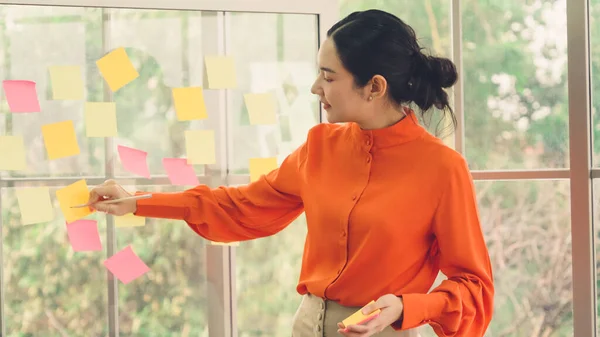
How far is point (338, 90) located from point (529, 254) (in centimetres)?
103

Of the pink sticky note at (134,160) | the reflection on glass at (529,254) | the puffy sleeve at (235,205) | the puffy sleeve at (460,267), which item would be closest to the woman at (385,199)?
the puffy sleeve at (460,267)

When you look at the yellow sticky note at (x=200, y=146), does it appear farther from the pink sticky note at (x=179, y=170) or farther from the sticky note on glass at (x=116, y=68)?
the sticky note on glass at (x=116, y=68)

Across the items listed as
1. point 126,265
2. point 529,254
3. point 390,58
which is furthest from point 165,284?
point 529,254

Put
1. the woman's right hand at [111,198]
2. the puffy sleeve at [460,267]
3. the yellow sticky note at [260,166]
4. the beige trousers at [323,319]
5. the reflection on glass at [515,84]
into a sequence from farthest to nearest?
1. the reflection on glass at [515,84]
2. the yellow sticky note at [260,166]
3. the woman's right hand at [111,198]
4. the beige trousers at [323,319]
5. the puffy sleeve at [460,267]

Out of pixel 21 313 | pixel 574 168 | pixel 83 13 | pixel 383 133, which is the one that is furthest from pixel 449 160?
pixel 21 313

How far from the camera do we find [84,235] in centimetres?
192

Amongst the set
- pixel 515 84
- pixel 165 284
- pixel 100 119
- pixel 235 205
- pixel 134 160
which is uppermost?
pixel 515 84

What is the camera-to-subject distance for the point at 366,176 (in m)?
1.57

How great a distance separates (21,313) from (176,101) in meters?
0.67

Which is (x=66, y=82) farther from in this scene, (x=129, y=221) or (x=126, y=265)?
(x=126, y=265)

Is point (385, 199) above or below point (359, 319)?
above

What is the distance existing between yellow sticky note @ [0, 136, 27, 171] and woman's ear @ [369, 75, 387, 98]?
908 millimetres

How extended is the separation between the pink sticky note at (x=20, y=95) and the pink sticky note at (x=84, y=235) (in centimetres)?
31

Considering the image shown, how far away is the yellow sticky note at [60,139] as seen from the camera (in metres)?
1.89
